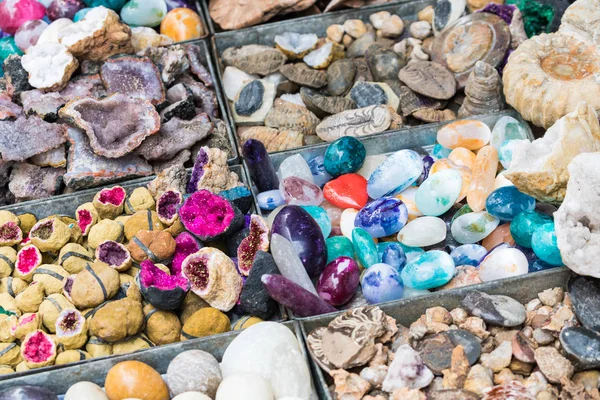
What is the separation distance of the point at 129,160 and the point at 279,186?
0.43m

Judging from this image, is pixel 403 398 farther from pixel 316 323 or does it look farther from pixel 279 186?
pixel 279 186

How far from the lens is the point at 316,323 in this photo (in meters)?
1.52

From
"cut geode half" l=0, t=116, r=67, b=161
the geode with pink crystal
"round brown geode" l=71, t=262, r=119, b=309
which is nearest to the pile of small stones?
the geode with pink crystal

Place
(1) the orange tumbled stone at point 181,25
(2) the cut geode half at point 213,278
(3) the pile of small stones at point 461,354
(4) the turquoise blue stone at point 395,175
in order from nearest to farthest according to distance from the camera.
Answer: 1. (3) the pile of small stones at point 461,354
2. (2) the cut geode half at point 213,278
3. (4) the turquoise blue stone at point 395,175
4. (1) the orange tumbled stone at point 181,25

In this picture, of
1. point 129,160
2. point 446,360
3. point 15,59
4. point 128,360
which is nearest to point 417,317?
point 446,360

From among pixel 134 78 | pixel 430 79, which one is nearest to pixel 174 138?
pixel 134 78

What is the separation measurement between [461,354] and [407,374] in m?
0.12

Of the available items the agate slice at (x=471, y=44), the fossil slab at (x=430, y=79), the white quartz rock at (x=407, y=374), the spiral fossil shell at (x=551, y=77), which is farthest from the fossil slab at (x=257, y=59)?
the white quartz rock at (x=407, y=374)

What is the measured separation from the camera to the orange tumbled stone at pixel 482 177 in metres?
1.74

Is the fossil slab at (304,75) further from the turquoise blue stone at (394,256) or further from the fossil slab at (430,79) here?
the turquoise blue stone at (394,256)

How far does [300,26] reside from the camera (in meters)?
2.46

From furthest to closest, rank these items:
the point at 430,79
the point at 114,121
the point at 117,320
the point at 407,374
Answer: the point at 430,79
the point at 114,121
the point at 117,320
the point at 407,374

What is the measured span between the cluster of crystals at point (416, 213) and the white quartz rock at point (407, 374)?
210 mm

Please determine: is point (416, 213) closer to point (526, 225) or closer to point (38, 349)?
point (526, 225)
